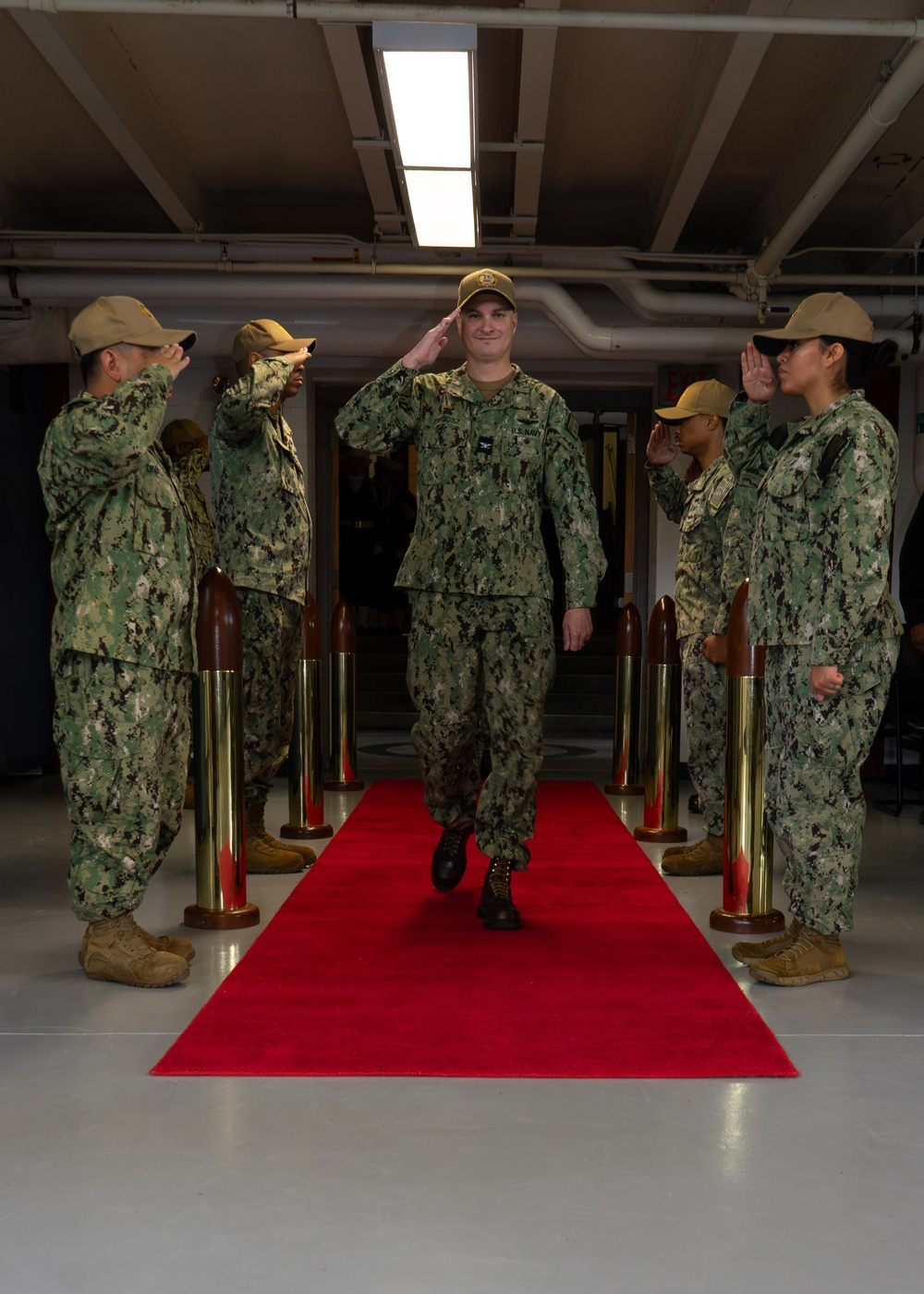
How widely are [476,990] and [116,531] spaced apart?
1.49 meters

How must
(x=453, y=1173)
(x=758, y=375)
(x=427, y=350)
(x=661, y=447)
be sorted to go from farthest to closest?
(x=661, y=447), (x=427, y=350), (x=758, y=375), (x=453, y=1173)

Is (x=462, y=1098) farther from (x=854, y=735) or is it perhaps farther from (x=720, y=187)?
(x=720, y=187)

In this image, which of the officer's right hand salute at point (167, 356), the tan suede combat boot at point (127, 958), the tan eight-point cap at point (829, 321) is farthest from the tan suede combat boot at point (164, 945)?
the tan eight-point cap at point (829, 321)

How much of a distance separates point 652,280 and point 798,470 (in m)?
4.35

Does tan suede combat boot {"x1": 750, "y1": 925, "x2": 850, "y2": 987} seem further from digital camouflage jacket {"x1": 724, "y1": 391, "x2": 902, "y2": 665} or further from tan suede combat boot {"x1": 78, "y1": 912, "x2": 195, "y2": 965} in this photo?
tan suede combat boot {"x1": 78, "y1": 912, "x2": 195, "y2": 965}

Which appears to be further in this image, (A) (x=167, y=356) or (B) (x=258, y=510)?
(B) (x=258, y=510)

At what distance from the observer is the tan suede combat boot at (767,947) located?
3.21 m

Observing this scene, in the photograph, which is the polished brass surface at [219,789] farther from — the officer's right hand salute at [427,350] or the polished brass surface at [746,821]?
the polished brass surface at [746,821]

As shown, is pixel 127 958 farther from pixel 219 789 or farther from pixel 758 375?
pixel 758 375

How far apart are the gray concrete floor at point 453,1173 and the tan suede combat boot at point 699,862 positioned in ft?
4.96

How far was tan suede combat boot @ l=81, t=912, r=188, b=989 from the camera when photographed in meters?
3.00

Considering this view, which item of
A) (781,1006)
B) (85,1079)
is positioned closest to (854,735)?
(781,1006)

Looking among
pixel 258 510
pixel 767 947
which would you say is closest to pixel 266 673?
pixel 258 510

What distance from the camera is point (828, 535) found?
9.75 feet
